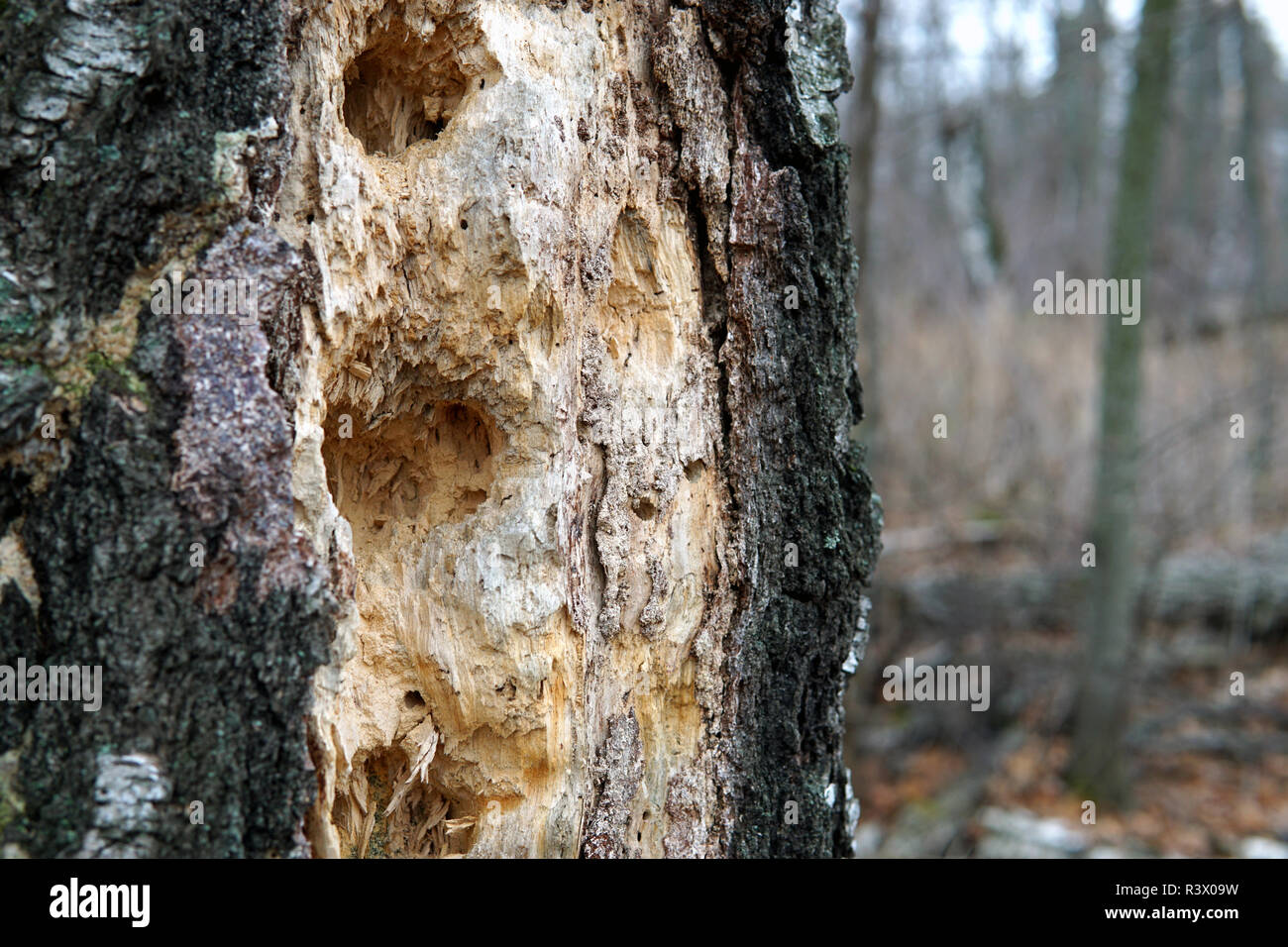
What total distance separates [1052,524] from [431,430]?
16.6 ft

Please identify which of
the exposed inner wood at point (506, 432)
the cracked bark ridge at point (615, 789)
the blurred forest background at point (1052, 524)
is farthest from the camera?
the blurred forest background at point (1052, 524)

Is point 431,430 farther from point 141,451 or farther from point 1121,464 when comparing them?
point 1121,464

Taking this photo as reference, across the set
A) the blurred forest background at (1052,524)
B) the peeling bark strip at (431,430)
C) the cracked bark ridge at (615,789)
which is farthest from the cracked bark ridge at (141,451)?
the blurred forest background at (1052,524)

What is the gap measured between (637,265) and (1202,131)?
17462mm

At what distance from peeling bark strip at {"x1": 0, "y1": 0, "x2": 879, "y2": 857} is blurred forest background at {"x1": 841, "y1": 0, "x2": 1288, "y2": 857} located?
2600 mm

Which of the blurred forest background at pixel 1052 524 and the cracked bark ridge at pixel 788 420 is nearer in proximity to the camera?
the cracked bark ridge at pixel 788 420

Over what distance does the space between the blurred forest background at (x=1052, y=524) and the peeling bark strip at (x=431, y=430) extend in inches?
102

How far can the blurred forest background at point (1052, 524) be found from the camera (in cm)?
468

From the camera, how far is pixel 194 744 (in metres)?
1.25

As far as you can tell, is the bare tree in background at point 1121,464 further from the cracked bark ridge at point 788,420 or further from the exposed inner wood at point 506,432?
the exposed inner wood at point 506,432

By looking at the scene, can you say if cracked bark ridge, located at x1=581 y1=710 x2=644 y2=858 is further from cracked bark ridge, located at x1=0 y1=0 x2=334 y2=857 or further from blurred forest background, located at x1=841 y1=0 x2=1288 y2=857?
blurred forest background, located at x1=841 y1=0 x2=1288 y2=857

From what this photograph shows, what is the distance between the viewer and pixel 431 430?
1.65m

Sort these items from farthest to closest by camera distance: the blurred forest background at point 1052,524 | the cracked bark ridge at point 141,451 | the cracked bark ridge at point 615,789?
the blurred forest background at point 1052,524 → the cracked bark ridge at point 615,789 → the cracked bark ridge at point 141,451
